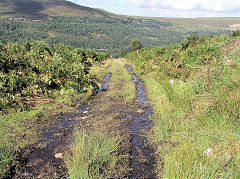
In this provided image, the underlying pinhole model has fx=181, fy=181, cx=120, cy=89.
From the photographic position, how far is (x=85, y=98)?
364 inches

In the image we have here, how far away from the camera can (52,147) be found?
199 inches

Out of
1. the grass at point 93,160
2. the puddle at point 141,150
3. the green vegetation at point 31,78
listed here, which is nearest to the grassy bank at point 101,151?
the grass at point 93,160

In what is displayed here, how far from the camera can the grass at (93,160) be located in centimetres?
340

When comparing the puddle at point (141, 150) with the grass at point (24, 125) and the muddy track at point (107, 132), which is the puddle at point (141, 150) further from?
the grass at point (24, 125)

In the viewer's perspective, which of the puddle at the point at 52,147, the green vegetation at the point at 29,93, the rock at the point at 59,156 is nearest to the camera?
the puddle at the point at 52,147

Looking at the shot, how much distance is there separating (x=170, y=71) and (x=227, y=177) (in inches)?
405

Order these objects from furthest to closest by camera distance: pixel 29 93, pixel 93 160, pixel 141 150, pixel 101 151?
pixel 29 93, pixel 141 150, pixel 101 151, pixel 93 160

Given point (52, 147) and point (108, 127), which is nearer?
point (52, 147)

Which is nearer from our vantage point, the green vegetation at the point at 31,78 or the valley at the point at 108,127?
the valley at the point at 108,127

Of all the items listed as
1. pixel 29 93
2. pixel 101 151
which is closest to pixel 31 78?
pixel 29 93

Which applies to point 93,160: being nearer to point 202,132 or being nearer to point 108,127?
point 108,127

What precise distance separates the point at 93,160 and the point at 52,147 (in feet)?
6.26

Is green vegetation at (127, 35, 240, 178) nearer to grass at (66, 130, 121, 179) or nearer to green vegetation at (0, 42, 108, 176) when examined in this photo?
grass at (66, 130, 121, 179)

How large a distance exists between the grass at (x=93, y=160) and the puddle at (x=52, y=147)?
0.50 metres
